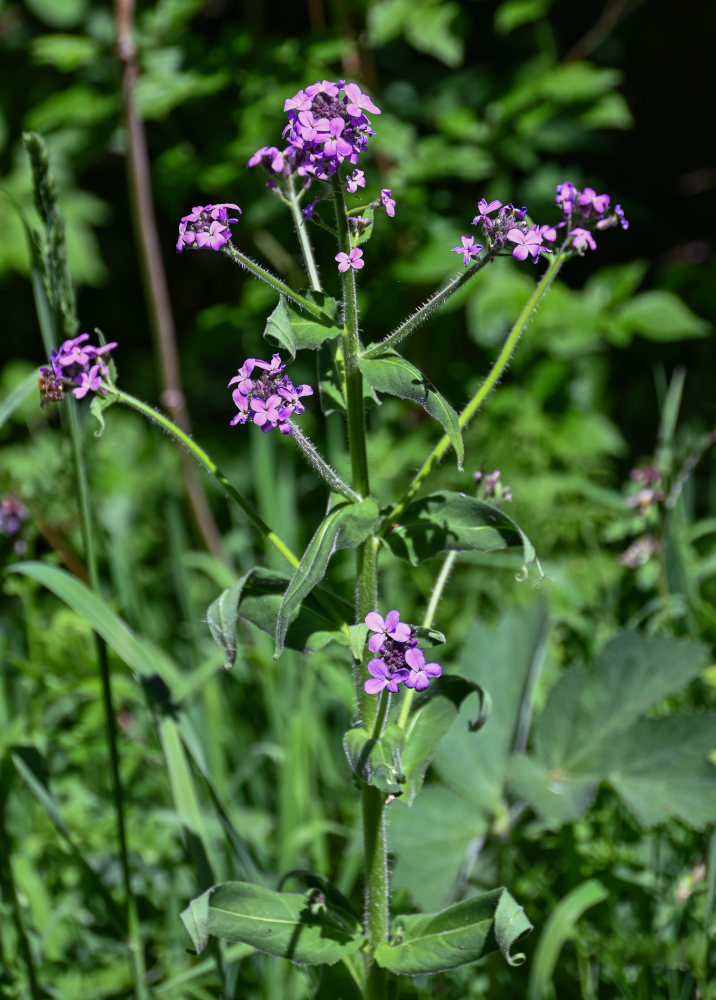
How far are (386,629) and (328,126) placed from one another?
19.8 inches

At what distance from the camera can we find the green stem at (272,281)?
1.07 meters

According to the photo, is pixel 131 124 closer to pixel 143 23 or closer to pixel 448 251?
pixel 143 23

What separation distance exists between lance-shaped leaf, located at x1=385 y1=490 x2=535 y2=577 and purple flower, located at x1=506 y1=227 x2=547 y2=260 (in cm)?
28

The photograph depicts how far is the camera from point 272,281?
107cm

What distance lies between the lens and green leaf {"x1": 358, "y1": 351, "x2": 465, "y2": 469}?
103cm

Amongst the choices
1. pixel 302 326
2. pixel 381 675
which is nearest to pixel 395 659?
pixel 381 675

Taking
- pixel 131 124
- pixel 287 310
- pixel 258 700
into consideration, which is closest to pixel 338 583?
pixel 258 700

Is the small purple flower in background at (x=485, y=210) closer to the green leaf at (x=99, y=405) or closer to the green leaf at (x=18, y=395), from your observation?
the green leaf at (x=99, y=405)

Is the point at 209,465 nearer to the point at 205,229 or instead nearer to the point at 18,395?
the point at 205,229

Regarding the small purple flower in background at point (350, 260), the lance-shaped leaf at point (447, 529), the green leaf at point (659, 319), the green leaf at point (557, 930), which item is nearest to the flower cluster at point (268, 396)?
the small purple flower in background at point (350, 260)

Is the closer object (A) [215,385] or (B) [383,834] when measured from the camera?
(B) [383,834]

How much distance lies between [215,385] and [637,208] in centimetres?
206

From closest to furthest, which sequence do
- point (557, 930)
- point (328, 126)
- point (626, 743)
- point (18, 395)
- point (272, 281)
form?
point (328, 126)
point (272, 281)
point (557, 930)
point (18, 395)
point (626, 743)

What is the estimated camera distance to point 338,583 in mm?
2609
